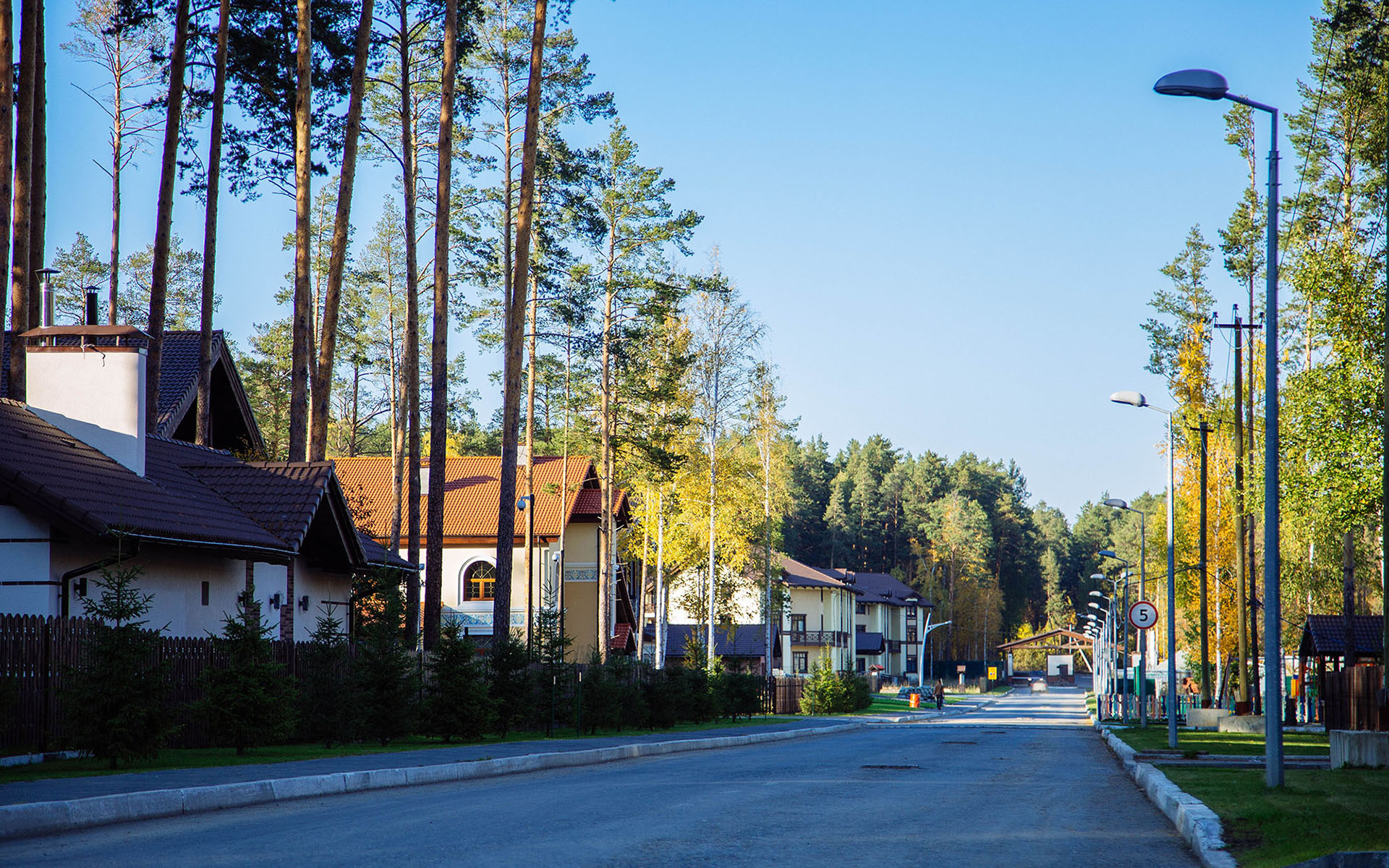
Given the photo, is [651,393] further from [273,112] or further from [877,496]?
[877,496]

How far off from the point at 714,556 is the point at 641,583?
497 cm

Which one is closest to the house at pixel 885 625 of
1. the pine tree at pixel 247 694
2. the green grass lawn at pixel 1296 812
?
the pine tree at pixel 247 694

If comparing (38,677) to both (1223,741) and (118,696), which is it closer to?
(118,696)

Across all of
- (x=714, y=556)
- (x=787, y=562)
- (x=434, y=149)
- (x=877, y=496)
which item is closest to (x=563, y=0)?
(x=434, y=149)

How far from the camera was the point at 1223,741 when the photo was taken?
27.4 meters

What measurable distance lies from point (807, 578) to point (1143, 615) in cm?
6942

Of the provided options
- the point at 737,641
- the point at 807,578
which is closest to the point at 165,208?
the point at 737,641

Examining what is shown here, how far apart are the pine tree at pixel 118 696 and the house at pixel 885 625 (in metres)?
89.4

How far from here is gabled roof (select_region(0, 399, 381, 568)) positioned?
17391 mm

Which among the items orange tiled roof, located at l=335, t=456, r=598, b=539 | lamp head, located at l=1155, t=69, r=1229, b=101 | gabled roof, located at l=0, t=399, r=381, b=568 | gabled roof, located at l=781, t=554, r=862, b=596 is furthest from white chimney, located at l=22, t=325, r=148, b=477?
gabled roof, located at l=781, t=554, r=862, b=596

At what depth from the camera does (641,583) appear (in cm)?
5900

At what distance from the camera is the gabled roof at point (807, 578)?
94.2 meters

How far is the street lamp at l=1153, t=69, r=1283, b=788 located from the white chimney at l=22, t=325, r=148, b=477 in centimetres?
1599

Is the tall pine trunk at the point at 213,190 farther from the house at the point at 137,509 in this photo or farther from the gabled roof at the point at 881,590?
the gabled roof at the point at 881,590
